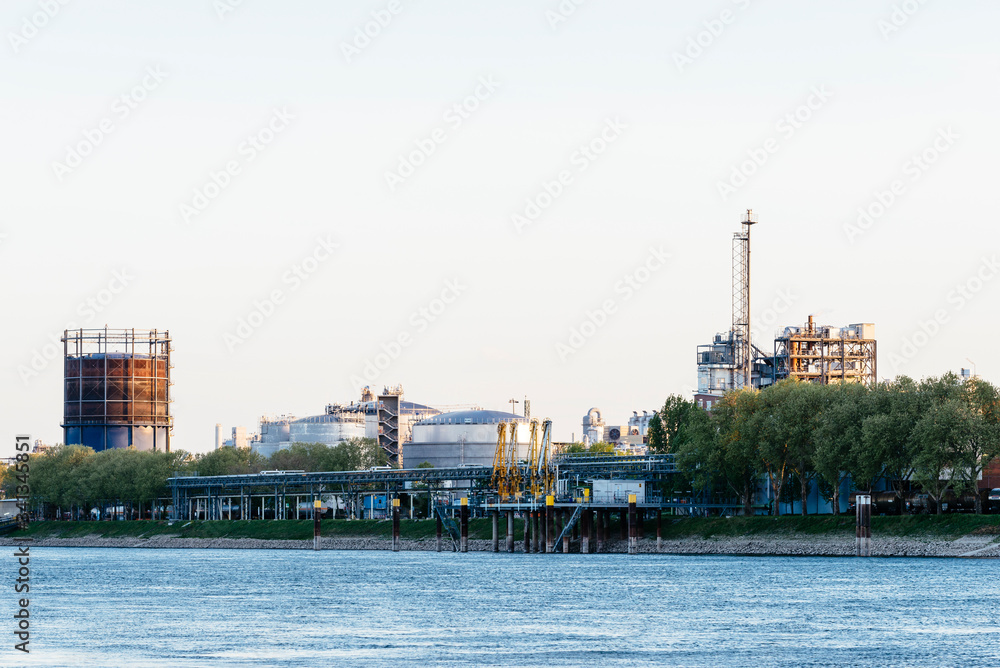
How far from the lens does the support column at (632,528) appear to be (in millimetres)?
145250

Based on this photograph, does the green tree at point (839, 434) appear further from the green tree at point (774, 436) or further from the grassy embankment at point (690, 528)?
the grassy embankment at point (690, 528)

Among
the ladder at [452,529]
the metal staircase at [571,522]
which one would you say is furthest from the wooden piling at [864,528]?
the ladder at [452,529]

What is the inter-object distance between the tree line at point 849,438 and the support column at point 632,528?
869 cm

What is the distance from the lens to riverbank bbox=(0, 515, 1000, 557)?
420 feet

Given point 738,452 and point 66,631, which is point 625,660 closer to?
point 66,631

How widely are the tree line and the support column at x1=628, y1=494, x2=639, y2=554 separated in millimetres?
8691

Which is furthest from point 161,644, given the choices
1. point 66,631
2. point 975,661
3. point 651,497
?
point 651,497

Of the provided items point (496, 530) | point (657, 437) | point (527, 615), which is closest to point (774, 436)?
point (496, 530)

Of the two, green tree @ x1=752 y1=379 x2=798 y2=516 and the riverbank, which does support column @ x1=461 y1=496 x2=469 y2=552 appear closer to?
the riverbank

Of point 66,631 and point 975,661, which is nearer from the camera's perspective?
point 975,661

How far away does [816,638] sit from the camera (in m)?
68.6

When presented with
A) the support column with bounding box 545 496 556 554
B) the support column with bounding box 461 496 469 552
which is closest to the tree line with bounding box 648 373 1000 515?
the support column with bounding box 545 496 556 554

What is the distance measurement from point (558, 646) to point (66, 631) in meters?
22.2

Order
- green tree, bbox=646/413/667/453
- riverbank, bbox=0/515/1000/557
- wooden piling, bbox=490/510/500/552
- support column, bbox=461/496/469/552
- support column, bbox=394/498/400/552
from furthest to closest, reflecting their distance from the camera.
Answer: green tree, bbox=646/413/667/453 < support column, bbox=394/498/400/552 < wooden piling, bbox=490/510/500/552 < support column, bbox=461/496/469/552 < riverbank, bbox=0/515/1000/557
